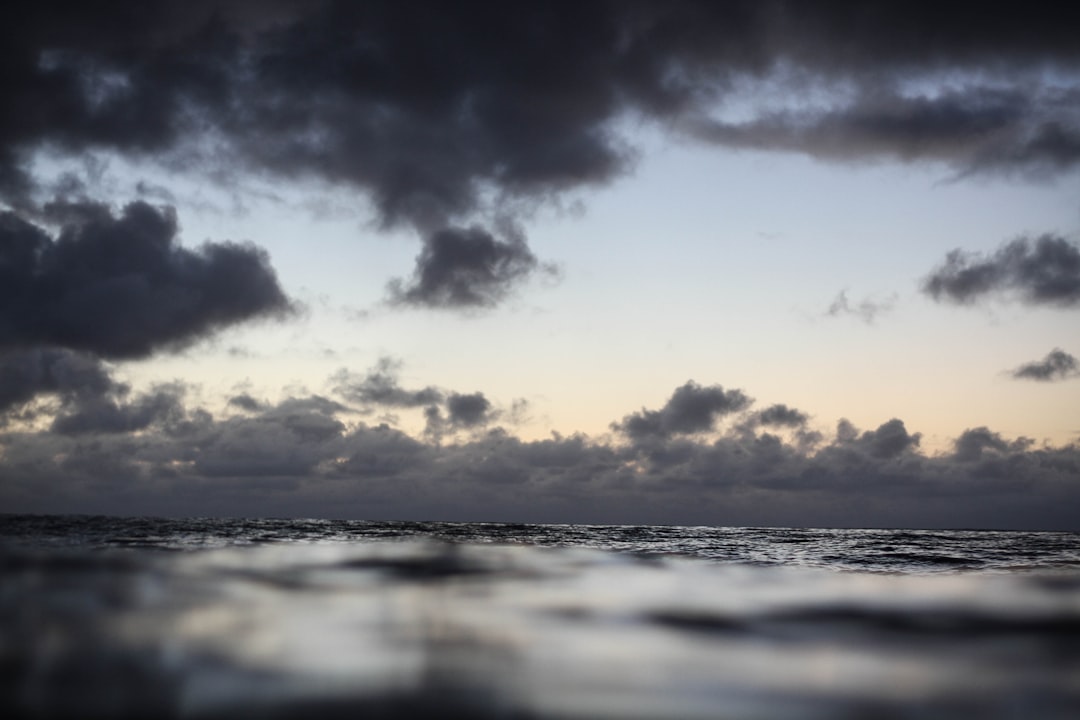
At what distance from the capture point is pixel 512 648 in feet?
26.0

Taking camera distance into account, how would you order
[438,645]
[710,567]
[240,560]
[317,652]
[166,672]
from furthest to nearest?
1. [710,567]
2. [240,560]
3. [438,645]
4. [317,652]
5. [166,672]

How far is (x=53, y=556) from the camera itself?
1886cm

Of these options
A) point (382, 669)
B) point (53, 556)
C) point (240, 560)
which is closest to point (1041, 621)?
point (382, 669)

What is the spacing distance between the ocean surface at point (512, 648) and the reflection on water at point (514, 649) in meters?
0.04

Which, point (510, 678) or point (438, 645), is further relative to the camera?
point (438, 645)

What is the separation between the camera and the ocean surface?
18.4 feet

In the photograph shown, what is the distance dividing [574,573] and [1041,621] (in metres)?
10.2

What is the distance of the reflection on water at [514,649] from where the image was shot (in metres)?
5.61

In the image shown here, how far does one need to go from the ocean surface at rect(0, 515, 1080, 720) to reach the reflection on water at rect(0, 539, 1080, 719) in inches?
1.4

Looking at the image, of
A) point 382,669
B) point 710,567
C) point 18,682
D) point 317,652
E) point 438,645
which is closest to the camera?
point 18,682

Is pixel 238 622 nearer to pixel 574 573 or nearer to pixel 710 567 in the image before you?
pixel 574 573

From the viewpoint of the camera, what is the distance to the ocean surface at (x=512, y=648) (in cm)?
560

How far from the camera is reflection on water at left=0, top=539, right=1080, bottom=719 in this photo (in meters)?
5.61

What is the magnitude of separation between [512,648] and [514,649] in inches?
2.6
